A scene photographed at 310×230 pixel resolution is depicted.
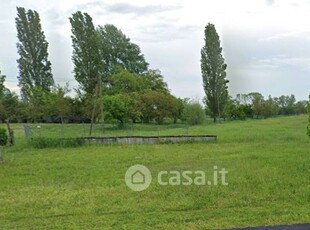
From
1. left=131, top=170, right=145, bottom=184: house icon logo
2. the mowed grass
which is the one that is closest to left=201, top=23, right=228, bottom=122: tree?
the mowed grass

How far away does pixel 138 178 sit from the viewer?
9461 mm

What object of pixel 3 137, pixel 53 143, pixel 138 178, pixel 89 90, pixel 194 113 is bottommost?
pixel 138 178

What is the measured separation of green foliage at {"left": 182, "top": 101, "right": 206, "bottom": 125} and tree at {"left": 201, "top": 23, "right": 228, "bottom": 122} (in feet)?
5.91

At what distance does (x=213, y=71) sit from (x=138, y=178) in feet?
120

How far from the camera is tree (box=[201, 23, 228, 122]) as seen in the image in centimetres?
4412

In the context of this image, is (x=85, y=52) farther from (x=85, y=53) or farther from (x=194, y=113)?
(x=194, y=113)

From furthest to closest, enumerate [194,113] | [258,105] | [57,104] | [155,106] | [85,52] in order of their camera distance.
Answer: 1. [258,105]
2. [194,113]
3. [155,106]
4. [57,104]
5. [85,52]

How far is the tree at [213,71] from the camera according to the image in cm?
4412

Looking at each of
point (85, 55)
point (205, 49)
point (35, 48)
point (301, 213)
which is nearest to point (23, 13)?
point (35, 48)

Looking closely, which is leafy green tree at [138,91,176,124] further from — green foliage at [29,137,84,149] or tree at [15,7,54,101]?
green foliage at [29,137,84,149]

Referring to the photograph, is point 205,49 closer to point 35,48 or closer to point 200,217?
point 35,48

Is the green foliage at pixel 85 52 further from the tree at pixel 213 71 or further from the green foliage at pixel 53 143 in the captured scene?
the green foliage at pixel 53 143

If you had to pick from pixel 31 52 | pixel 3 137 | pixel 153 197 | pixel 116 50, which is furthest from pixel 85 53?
pixel 153 197

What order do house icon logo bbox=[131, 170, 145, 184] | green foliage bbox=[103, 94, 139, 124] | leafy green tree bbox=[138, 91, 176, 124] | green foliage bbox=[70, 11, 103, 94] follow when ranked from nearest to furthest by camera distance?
house icon logo bbox=[131, 170, 145, 184] → green foliage bbox=[103, 94, 139, 124] → green foliage bbox=[70, 11, 103, 94] → leafy green tree bbox=[138, 91, 176, 124]
